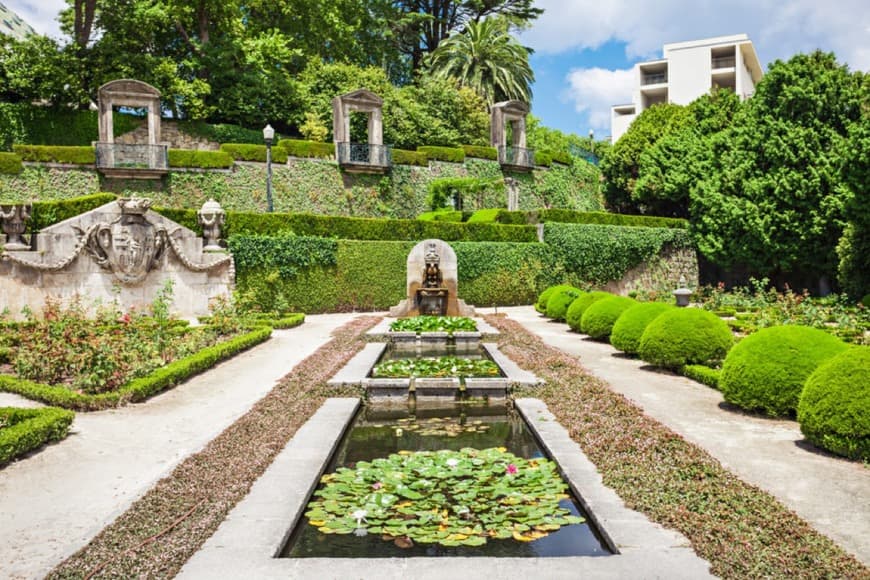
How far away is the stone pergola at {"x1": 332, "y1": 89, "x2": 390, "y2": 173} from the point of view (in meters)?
29.7

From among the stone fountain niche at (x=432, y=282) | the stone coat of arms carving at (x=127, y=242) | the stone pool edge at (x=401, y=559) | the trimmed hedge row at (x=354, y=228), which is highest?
the trimmed hedge row at (x=354, y=228)

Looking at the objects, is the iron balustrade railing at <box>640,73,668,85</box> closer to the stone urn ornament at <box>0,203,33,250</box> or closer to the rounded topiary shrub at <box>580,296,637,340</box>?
the rounded topiary shrub at <box>580,296,637,340</box>

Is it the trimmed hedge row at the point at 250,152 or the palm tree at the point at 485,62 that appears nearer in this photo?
the trimmed hedge row at the point at 250,152

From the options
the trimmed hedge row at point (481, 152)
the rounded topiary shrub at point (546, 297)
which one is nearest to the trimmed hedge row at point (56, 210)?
the rounded topiary shrub at point (546, 297)

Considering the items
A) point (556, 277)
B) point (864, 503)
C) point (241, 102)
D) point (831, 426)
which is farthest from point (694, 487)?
point (241, 102)

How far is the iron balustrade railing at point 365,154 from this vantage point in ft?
97.2

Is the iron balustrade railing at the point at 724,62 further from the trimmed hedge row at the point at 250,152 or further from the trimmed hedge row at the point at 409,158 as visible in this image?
the trimmed hedge row at the point at 250,152

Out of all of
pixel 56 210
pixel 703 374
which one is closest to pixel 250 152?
pixel 56 210

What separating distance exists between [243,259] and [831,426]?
657 inches

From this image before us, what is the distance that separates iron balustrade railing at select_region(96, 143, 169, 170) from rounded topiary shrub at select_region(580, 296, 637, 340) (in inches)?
728

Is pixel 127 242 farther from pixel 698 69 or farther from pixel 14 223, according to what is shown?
pixel 698 69

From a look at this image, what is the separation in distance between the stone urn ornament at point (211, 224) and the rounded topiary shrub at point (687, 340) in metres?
12.6

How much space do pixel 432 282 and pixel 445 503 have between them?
14155 millimetres

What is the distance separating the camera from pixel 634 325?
11.9m
